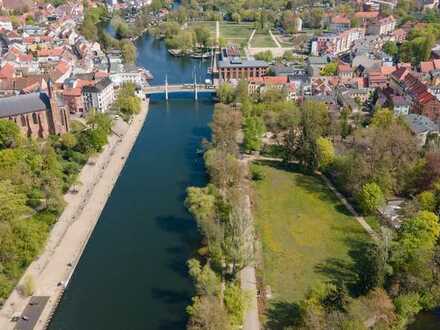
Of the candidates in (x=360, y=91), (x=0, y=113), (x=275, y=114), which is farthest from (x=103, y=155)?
(x=360, y=91)

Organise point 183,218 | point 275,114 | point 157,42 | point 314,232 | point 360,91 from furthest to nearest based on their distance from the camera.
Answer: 1. point 157,42
2. point 360,91
3. point 275,114
4. point 183,218
5. point 314,232

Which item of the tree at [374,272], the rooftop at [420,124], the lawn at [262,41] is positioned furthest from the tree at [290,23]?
the tree at [374,272]

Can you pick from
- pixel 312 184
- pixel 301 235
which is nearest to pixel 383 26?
pixel 312 184

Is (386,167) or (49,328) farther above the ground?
(386,167)

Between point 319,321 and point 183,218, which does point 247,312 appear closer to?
point 319,321

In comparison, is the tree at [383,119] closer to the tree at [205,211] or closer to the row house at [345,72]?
the row house at [345,72]

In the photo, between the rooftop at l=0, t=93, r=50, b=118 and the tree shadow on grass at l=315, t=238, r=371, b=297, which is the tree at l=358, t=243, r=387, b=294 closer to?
the tree shadow on grass at l=315, t=238, r=371, b=297
